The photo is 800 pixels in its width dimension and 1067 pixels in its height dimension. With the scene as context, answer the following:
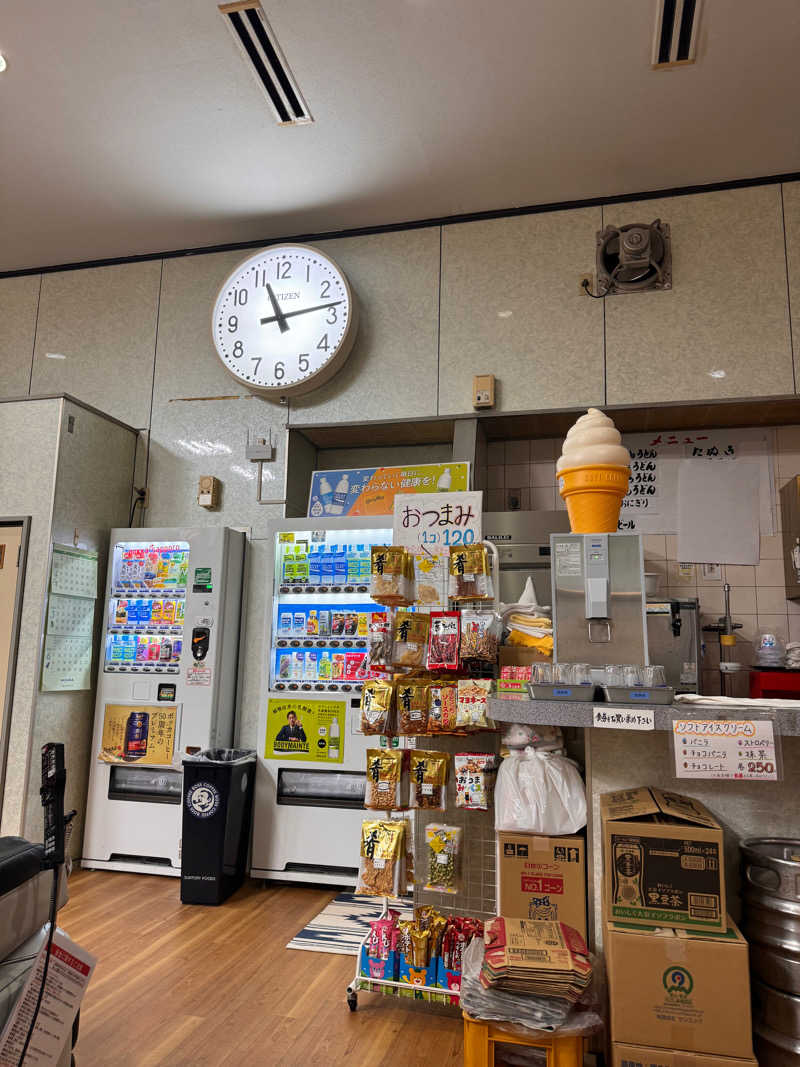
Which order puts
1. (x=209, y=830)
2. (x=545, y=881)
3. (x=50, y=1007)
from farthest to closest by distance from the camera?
1. (x=209, y=830)
2. (x=545, y=881)
3. (x=50, y=1007)

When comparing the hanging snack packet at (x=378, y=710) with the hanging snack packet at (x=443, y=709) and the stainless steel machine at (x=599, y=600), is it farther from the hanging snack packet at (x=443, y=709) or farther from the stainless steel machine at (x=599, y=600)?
the stainless steel machine at (x=599, y=600)

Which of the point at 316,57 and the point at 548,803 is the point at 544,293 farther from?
the point at 548,803

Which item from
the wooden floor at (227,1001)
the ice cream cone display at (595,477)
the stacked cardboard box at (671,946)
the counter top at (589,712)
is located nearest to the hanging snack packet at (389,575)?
the ice cream cone display at (595,477)

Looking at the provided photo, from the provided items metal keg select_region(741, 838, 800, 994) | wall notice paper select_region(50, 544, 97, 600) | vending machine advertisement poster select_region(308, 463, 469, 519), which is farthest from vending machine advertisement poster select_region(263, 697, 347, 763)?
Answer: metal keg select_region(741, 838, 800, 994)

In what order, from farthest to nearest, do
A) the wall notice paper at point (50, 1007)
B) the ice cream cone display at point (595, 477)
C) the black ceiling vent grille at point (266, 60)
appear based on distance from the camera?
the black ceiling vent grille at point (266, 60) < the ice cream cone display at point (595, 477) < the wall notice paper at point (50, 1007)

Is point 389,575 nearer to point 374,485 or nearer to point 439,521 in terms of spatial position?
point 439,521

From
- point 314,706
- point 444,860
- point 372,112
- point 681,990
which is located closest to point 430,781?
point 444,860

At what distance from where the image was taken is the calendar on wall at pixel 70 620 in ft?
13.7

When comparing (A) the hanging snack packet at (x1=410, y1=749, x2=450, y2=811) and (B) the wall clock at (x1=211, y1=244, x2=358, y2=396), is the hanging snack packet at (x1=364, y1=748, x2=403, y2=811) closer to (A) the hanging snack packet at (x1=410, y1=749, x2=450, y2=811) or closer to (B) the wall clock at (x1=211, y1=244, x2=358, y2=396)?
(A) the hanging snack packet at (x1=410, y1=749, x2=450, y2=811)

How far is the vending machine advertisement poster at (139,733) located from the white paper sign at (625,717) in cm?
295

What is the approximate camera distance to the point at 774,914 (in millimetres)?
1910

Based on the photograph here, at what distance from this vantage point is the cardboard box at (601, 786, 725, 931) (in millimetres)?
1915

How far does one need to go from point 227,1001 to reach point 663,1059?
156cm

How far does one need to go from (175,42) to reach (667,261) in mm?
2799
